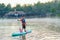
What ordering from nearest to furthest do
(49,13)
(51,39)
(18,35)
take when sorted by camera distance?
(51,39) < (18,35) < (49,13)

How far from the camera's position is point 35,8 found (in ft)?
427

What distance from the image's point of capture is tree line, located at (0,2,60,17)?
128 meters

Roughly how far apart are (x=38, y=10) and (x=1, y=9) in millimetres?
20363

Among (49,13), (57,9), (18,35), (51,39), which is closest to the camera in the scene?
(51,39)

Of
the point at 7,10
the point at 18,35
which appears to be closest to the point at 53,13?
the point at 7,10

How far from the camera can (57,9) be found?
411 ft

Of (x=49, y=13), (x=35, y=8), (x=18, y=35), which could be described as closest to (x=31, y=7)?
(x=35, y=8)

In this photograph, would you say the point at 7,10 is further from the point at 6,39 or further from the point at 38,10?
the point at 6,39

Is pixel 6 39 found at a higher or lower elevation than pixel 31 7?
higher

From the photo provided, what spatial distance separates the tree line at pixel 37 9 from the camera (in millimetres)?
127688

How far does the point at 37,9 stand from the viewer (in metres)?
130

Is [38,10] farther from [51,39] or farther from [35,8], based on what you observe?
[51,39]

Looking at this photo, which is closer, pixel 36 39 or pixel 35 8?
pixel 36 39

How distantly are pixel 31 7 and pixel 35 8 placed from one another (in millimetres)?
2568
